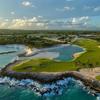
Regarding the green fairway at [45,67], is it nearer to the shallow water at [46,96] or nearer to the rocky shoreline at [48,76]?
the rocky shoreline at [48,76]

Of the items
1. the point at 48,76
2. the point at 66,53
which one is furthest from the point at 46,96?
the point at 66,53

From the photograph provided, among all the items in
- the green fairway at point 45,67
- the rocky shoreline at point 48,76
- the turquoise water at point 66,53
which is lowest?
the turquoise water at point 66,53

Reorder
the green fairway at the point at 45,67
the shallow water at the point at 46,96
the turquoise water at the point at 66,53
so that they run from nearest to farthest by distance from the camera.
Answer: the shallow water at the point at 46,96 < the green fairway at the point at 45,67 < the turquoise water at the point at 66,53

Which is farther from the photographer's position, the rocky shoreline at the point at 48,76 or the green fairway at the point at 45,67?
the green fairway at the point at 45,67

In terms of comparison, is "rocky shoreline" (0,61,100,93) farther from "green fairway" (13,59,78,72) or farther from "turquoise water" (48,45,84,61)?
"turquoise water" (48,45,84,61)

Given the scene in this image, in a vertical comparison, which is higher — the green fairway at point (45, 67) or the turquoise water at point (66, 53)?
the green fairway at point (45, 67)

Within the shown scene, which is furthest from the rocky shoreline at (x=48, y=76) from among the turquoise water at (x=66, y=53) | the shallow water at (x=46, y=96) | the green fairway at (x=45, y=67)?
the turquoise water at (x=66, y=53)

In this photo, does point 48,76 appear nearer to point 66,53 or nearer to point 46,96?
point 46,96

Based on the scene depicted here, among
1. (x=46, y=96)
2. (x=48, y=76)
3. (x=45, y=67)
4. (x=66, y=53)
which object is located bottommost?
(x=66, y=53)

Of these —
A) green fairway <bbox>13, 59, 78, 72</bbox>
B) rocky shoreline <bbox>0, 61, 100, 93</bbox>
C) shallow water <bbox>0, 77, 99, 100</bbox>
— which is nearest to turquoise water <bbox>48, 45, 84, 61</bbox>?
green fairway <bbox>13, 59, 78, 72</bbox>

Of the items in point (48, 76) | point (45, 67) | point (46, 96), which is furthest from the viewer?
point (45, 67)

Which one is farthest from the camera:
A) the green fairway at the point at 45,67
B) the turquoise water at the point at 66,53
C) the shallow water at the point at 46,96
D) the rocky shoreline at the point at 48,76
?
the turquoise water at the point at 66,53

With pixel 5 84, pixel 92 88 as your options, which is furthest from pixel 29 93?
pixel 92 88
